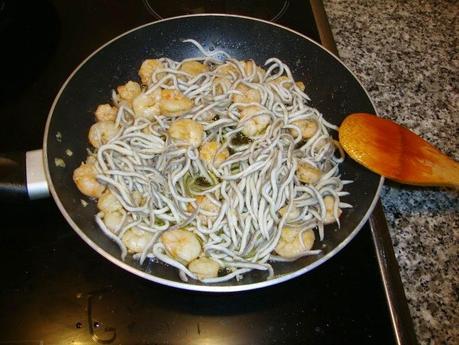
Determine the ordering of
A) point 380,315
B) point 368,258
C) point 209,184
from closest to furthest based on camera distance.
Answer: point 380,315
point 368,258
point 209,184

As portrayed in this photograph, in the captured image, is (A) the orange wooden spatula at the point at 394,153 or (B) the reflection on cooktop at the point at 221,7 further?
(B) the reflection on cooktop at the point at 221,7

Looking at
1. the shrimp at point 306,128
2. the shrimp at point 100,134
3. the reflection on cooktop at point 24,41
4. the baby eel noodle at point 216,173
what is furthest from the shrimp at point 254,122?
the reflection on cooktop at point 24,41

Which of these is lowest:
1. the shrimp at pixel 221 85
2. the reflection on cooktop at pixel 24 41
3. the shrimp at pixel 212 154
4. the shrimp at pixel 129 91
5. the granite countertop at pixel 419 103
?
the granite countertop at pixel 419 103

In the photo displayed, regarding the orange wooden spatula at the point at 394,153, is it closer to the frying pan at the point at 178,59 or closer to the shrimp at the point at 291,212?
the frying pan at the point at 178,59

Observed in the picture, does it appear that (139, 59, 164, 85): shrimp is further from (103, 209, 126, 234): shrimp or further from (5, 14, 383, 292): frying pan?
(103, 209, 126, 234): shrimp

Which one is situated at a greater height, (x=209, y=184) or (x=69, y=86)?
(x=69, y=86)

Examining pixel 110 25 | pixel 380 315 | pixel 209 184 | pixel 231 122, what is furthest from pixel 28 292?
pixel 110 25

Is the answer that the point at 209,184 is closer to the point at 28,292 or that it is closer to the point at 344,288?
the point at 344,288
